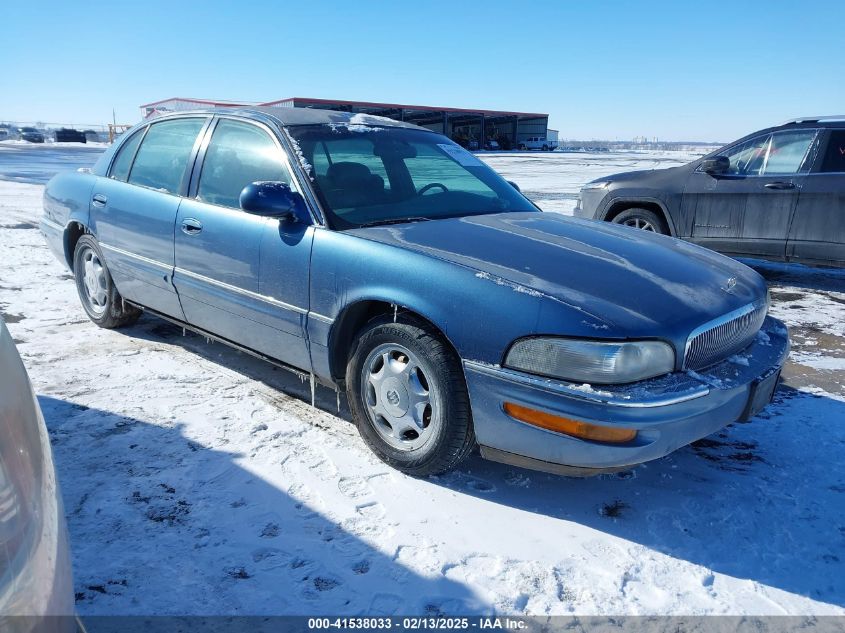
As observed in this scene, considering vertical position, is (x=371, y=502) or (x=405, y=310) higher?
(x=405, y=310)

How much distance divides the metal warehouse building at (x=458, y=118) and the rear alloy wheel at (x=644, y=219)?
3890 centimetres

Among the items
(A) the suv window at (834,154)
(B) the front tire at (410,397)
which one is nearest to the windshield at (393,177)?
(B) the front tire at (410,397)

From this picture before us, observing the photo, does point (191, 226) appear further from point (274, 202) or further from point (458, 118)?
point (458, 118)

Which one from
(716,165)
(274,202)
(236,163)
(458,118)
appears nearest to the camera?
(274,202)

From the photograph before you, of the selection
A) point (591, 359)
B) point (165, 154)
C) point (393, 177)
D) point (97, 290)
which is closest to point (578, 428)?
point (591, 359)

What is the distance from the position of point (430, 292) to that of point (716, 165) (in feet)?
16.5

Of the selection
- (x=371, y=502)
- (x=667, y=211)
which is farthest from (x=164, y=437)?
(x=667, y=211)

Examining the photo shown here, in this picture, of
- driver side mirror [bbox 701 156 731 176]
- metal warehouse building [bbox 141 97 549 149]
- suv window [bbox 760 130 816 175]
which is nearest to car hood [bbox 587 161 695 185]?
driver side mirror [bbox 701 156 731 176]

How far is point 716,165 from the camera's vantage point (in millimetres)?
6309

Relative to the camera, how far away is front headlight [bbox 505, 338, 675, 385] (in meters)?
2.19

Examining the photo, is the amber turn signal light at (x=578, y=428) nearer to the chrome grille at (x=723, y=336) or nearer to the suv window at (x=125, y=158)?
the chrome grille at (x=723, y=336)

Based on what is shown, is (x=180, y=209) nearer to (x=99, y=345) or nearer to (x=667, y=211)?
(x=99, y=345)

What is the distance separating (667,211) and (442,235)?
15.2ft

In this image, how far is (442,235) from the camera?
284 centimetres
